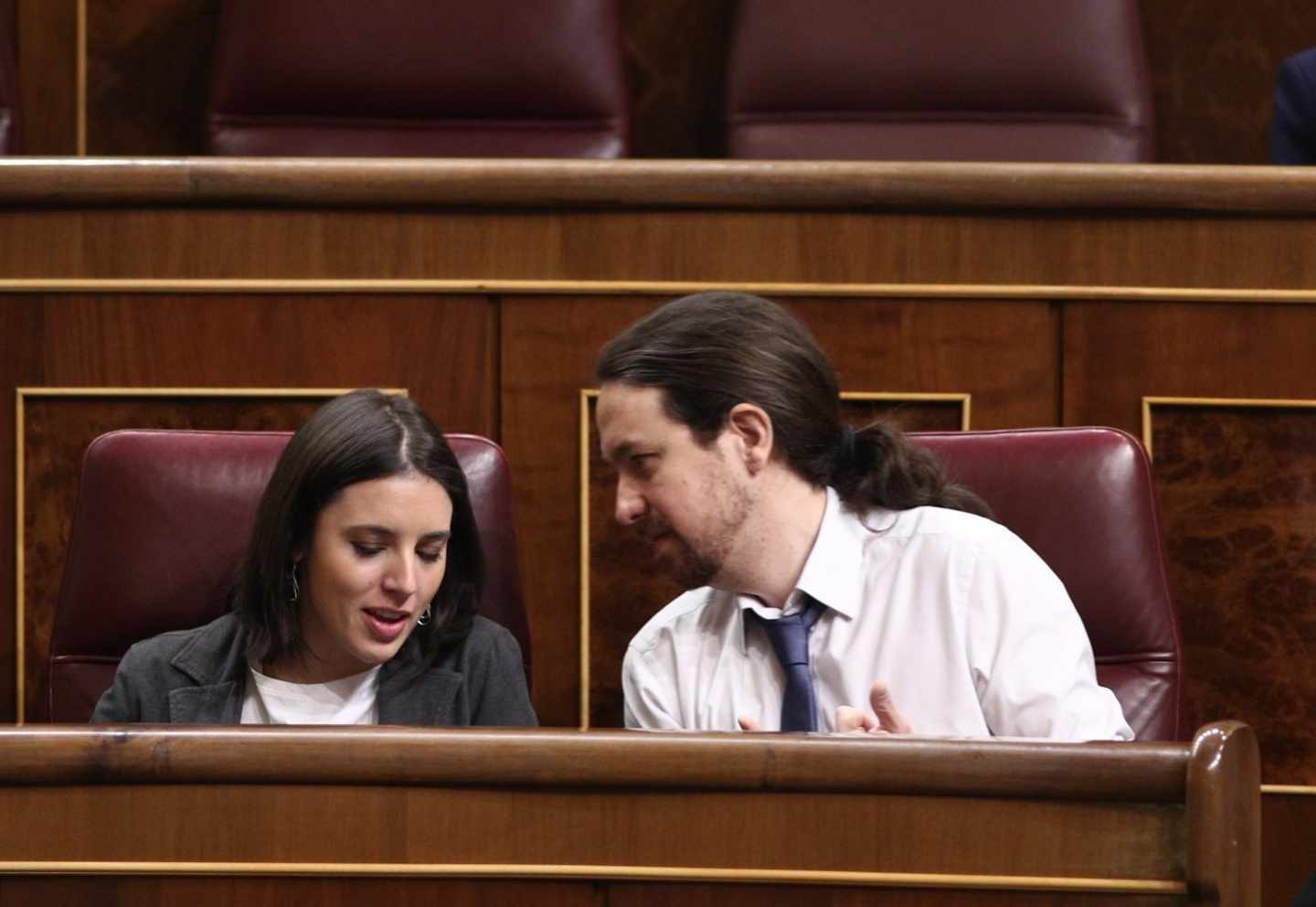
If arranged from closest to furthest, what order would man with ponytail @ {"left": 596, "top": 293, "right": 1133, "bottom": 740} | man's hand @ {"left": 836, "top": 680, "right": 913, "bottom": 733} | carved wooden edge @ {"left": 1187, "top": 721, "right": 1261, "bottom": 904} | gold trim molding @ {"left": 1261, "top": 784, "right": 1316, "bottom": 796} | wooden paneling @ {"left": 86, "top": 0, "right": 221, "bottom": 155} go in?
carved wooden edge @ {"left": 1187, "top": 721, "right": 1261, "bottom": 904}
man's hand @ {"left": 836, "top": 680, "right": 913, "bottom": 733}
man with ponytail @ {"left": 596, "top": 293, "right": 1133, "bottom": 740}
gold trim molding @ {"left": 1261, "top": 784, "right": 1316, "bottom": 796}
wooden paneling @ {"left": 86, "top": 0, "right": 221, "bottom": 155}

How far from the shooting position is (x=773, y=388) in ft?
2.79

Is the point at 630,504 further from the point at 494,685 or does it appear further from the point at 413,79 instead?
the point at 413,79

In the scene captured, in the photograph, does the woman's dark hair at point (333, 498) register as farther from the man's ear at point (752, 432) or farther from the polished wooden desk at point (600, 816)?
the polished wooden desk at point (600, 816)

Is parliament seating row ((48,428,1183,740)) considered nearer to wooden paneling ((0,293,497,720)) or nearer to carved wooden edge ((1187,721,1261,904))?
wooden paneling ((0,293,497,720))

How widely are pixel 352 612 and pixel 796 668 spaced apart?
0.21 m

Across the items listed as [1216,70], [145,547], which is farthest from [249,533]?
[1216,70]

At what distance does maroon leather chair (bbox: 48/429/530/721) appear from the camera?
34.1 inches

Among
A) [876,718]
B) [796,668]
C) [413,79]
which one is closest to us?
[876,718]

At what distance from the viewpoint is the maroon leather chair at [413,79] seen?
4.53 ft

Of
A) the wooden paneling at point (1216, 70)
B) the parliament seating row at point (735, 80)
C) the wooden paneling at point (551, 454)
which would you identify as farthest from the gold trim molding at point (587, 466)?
the wooden paneling at point (1216, 70)

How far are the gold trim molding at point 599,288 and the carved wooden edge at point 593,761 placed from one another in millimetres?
498

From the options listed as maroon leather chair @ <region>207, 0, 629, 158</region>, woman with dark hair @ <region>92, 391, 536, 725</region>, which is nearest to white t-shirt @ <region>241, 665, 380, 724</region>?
woman with dark hair @ <region>92, 391, 536, 725</region>

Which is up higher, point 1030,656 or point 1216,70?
point 1216,70

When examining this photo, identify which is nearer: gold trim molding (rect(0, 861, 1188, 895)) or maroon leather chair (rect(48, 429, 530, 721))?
gold trim molding (rect(0, 861, 1188, 895))
